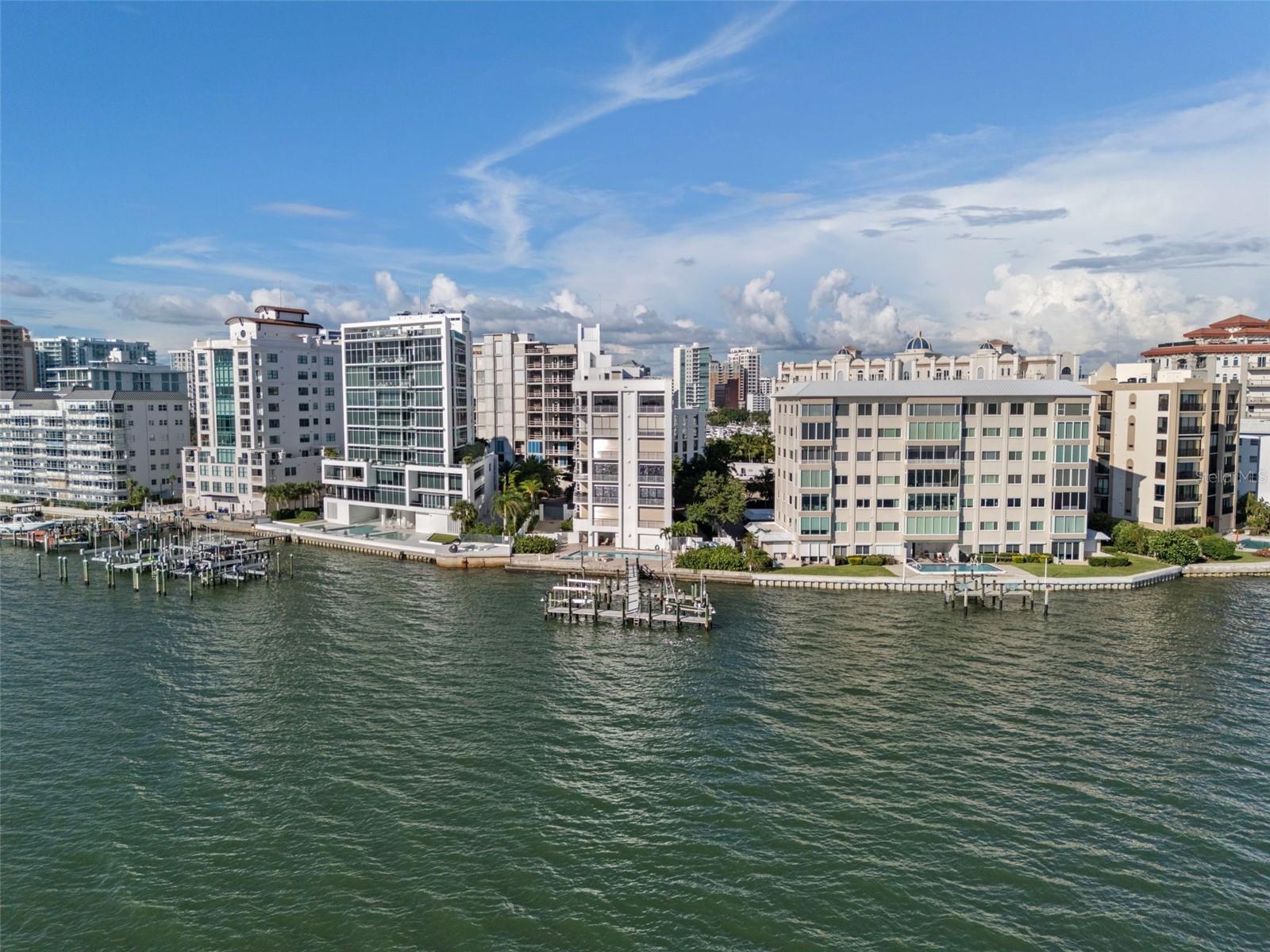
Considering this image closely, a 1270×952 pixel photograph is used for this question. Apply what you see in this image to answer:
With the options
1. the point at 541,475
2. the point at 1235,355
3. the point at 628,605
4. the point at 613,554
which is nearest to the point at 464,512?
the point at 541,475

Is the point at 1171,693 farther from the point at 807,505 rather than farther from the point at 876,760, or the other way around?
the point at 807,505

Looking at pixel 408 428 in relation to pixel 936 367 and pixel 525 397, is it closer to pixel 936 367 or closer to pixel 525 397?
pixel 525 397

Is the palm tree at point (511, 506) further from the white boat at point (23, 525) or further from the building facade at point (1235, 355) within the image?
the building facade at point (1235, 355)

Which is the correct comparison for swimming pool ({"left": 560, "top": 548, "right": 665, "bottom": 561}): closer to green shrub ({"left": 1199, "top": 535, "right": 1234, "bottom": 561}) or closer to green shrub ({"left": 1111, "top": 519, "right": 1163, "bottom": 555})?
green shrub ({"left": 1111, "top": 519, "right": 1163, "bottom": 555})

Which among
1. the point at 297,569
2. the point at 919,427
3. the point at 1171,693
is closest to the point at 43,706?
the point at 297,569

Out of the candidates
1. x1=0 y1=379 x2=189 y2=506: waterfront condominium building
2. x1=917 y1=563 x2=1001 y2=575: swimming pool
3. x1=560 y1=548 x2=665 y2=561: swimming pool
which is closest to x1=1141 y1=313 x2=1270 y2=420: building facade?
x1=917 y1=563 x2=1001 y2=575: swimming pool

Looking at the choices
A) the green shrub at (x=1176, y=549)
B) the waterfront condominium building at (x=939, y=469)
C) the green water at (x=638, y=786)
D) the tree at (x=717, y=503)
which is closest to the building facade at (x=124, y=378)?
the green water at (x=638, y=786)
